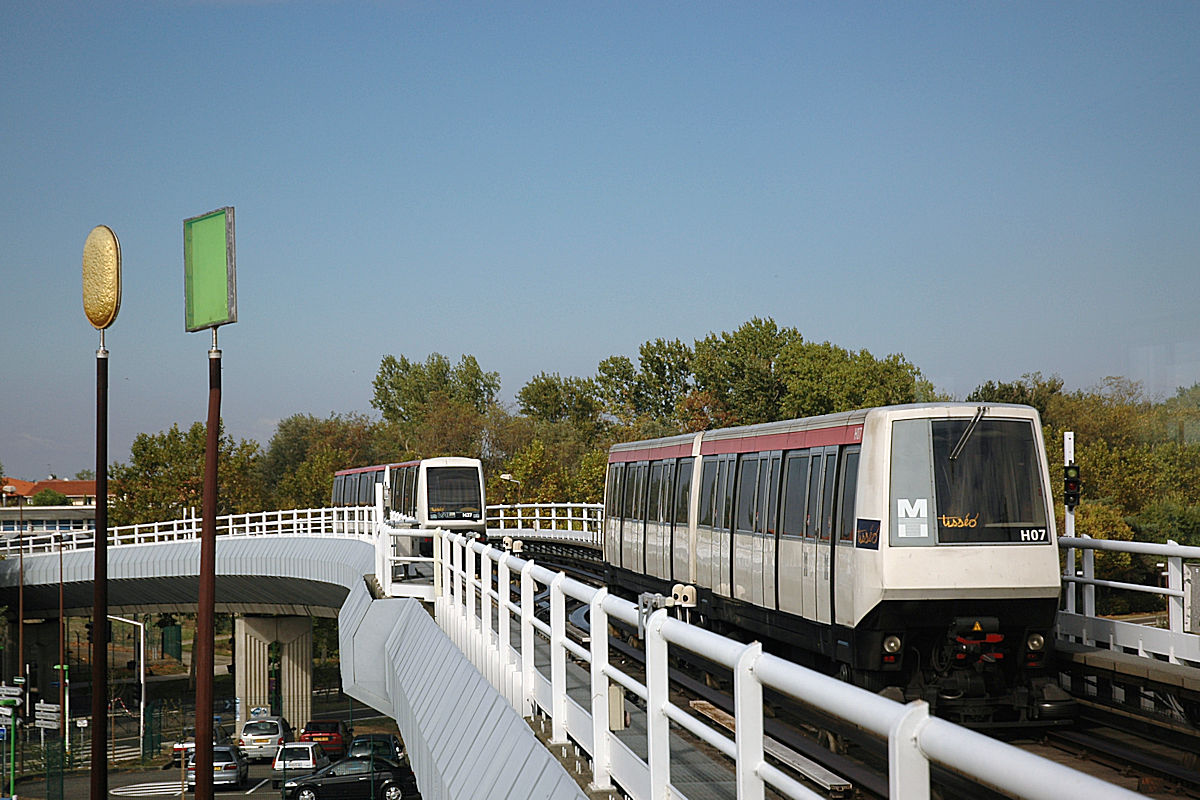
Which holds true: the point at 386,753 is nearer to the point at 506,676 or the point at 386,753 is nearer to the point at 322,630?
the point at 506,676

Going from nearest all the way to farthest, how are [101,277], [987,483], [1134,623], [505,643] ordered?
[505,643]
[987,483]
[1134,623]
[101,277]

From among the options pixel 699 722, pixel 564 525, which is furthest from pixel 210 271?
pixel 564 525

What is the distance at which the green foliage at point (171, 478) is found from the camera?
87.6 m

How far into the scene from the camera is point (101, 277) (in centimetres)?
2055

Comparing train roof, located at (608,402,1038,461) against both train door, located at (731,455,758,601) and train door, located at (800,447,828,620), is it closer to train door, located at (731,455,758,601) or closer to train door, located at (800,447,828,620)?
train door, located at (800,447,828,620)

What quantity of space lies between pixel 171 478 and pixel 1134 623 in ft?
274

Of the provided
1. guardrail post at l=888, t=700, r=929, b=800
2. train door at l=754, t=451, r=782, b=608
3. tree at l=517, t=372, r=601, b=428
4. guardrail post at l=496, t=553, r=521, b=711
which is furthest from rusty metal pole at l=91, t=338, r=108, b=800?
tree at l=517, t=372, r=601, b=428

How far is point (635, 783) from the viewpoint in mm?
5715

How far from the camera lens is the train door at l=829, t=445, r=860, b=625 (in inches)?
493

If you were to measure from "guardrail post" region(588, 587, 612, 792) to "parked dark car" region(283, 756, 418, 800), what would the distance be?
32.2 metres

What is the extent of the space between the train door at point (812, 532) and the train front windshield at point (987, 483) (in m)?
1.70

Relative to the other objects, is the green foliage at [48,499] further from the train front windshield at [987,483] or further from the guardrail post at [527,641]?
the guardrail post at [527,641]

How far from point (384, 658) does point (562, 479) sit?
59.7 m

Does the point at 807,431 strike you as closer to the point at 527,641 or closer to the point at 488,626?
the point at 488,626
